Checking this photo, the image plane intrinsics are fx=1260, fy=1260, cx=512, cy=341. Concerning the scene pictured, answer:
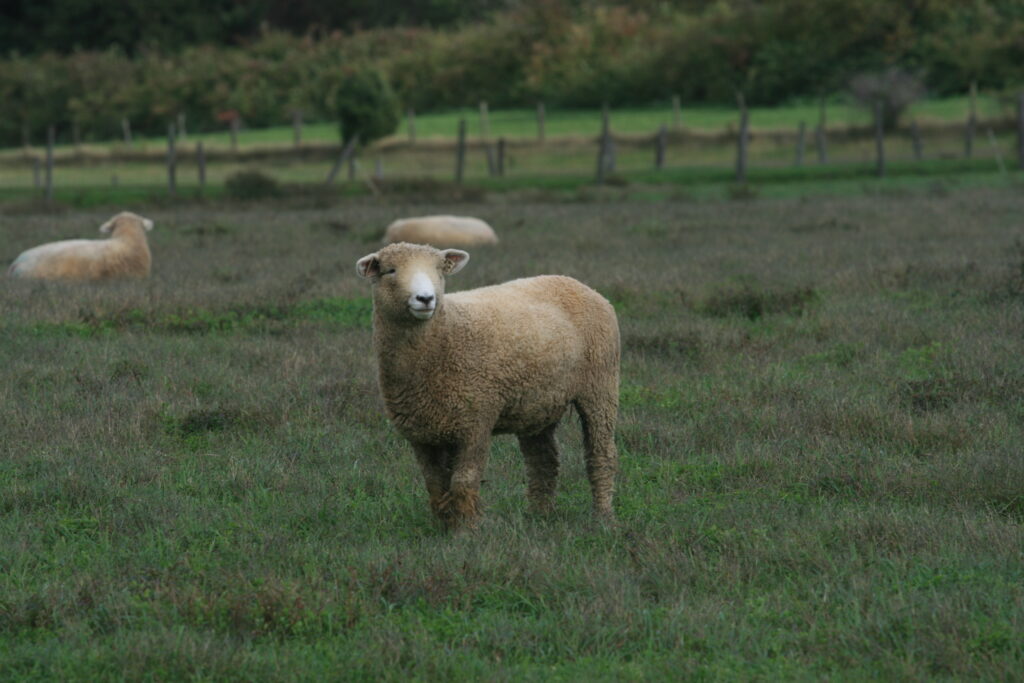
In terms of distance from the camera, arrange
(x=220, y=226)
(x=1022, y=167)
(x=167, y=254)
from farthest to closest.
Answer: (x=1022, y=167), (x=220, y=226), (x=167, y=254)

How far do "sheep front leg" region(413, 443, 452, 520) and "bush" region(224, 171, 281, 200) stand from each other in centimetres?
2466

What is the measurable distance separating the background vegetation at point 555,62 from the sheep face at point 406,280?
4768 cm

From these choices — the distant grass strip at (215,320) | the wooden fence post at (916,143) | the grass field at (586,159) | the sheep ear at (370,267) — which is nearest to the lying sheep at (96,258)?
the distant grass strip at (215,320)

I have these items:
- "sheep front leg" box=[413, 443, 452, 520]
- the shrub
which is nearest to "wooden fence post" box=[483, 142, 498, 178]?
the shrub

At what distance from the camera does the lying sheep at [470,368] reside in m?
6.16

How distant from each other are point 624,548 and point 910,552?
131cm

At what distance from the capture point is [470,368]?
20.5 feet

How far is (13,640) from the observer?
5027 mm

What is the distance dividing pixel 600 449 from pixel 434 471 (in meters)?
0.95

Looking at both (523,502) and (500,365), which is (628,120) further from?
(500,365)

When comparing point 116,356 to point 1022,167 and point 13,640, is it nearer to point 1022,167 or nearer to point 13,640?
point 13,640

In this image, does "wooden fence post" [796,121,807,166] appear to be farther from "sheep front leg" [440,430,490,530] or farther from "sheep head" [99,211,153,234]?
"sheep front leg" [440,430,490,530]

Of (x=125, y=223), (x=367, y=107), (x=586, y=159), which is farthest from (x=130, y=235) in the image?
(x=586, y=159)

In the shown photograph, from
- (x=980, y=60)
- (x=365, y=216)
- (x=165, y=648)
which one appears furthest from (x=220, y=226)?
(x=980, y=60)
